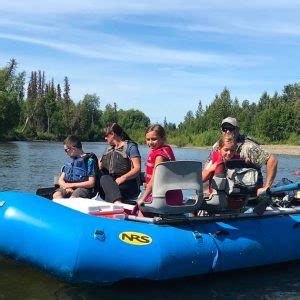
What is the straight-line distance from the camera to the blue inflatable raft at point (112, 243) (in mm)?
5242

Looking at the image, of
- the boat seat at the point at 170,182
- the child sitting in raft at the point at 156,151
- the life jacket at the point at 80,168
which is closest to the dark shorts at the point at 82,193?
the life jacket at the point at 80,168

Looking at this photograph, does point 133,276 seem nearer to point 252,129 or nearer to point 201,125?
point 252,129

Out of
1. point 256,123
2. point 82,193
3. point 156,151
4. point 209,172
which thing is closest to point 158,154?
point 156,151

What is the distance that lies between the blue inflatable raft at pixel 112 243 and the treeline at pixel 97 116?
50.7 metres

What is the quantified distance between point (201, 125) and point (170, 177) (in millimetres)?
68803

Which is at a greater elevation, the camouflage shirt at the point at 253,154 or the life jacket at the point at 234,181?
the camouflage shirt at the point at 253,154

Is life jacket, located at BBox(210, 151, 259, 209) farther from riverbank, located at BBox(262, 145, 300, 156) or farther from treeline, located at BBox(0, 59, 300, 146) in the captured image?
treeline, located at BBox(0, 59, 300, 146)

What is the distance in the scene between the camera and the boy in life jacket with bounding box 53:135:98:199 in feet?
22.2

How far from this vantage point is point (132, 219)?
583 cm

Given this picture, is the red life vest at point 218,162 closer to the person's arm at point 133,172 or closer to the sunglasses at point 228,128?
the sunglasses at point 228,128

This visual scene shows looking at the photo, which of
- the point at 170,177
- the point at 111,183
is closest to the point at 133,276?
the point at 170,177

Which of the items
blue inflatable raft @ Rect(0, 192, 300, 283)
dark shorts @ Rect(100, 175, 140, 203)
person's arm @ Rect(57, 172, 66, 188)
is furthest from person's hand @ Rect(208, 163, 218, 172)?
person's arm @ Rect(57, 172, 66, 188)

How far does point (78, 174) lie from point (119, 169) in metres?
0.51

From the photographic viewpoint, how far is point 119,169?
691 cm
